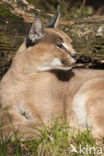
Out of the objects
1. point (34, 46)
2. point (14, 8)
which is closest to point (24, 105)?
point (34, 46)

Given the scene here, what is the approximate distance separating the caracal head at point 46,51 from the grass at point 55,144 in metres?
0.87

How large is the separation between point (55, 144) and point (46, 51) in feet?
4.65

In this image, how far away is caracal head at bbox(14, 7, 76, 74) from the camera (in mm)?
4434

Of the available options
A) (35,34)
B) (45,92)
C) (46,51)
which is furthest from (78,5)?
(45,92)

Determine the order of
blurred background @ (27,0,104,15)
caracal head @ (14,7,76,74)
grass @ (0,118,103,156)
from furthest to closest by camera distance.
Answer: blurred background @ (27,0,104,15) → caracal head @ (14,7,76,74) → grass @ (0,118,103,156)

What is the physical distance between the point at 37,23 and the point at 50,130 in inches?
63.2

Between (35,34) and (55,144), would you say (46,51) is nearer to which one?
(35,34)

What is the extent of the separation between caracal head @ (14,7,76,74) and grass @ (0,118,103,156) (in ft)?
2.86

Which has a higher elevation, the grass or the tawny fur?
the tawny fur

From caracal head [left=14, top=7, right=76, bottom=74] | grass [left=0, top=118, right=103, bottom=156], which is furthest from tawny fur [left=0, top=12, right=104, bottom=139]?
grass [left=0, top=118, right=103, bottom=156]

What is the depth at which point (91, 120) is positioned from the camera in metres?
4.21

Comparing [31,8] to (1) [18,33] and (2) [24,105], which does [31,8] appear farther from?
(2) [24,105]

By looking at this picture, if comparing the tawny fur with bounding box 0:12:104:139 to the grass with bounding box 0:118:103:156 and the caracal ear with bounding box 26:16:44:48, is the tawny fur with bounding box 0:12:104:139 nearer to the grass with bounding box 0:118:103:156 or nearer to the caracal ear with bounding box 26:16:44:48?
the caracal ear with bounding box 26:16:44:48

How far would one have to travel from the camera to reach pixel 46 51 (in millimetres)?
4434
